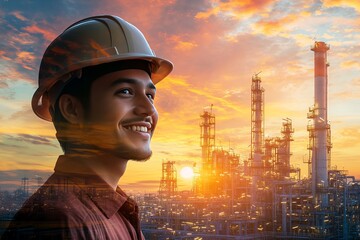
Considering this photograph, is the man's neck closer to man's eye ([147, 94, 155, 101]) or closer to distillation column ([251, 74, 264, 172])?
man's eye ([147, 94, 155, 101])

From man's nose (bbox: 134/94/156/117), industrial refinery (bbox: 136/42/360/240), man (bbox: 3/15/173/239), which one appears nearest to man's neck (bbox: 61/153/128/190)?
man (bbox: 3/15/173/239)

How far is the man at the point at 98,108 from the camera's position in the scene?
43.1 inches

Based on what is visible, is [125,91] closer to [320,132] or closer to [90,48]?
[90,48]

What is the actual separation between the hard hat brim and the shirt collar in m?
0.19

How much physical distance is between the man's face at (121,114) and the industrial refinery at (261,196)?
15954 mm

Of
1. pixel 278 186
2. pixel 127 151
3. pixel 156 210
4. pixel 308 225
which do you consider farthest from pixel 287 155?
pixel 127 151

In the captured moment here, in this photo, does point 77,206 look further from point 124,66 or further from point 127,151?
point 124,66

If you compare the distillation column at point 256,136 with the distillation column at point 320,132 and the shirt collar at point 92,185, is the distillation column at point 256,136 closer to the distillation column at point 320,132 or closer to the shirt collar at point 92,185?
the distillation column at point 320,132

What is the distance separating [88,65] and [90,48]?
6cm

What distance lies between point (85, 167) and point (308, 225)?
1811cm

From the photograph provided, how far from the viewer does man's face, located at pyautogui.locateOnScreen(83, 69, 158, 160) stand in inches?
43.6

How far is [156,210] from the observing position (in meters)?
20.0

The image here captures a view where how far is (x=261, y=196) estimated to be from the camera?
64.4 feet

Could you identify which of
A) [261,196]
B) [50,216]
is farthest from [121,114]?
[261,196]
